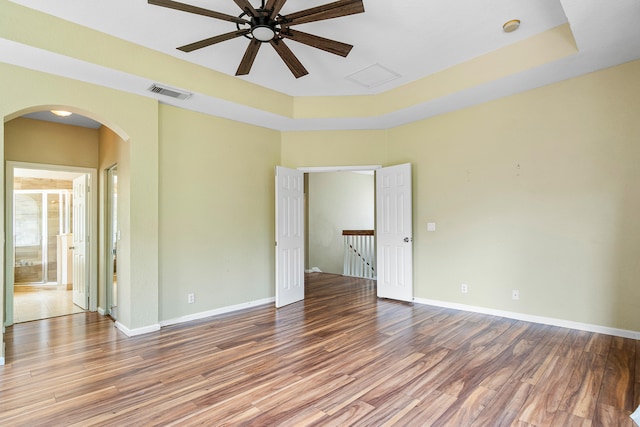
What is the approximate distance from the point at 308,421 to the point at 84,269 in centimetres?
456

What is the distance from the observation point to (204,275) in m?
4.51

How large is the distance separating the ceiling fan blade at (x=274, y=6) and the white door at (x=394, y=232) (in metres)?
3.28

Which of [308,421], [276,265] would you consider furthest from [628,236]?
[276,265]

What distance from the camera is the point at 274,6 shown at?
229 cm

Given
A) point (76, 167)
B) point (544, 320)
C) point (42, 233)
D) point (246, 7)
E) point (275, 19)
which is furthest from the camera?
point (42, 233)

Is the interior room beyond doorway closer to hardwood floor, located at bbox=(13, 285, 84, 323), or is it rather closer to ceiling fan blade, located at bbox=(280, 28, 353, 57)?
hardwood floor, located at bbox=(13, 285, 84, 323)

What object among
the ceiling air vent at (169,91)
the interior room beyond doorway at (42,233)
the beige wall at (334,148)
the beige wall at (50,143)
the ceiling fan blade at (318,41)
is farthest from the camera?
the interior room beyond doorway at (42,233)

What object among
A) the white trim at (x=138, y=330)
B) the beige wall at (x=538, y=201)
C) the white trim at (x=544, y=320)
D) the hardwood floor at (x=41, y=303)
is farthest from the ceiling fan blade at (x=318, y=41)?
the hardwood floor at (x=41, y=303)

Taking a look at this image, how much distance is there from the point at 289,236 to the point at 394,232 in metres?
1.69

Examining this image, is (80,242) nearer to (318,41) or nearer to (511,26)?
(318,41)

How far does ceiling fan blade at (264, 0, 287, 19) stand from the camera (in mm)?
2230

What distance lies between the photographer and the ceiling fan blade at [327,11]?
2231 mm

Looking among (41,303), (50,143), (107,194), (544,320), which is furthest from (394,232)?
(41,303)

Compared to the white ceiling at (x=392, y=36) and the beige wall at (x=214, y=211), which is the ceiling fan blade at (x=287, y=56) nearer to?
the white ceiling at (x=392, y=36)
